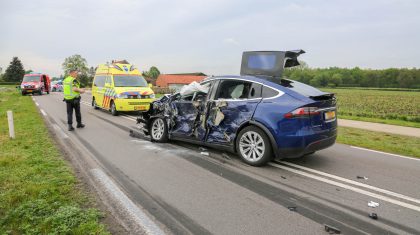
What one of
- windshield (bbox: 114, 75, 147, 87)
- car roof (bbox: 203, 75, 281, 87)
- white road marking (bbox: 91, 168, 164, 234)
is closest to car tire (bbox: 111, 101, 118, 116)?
windshield (bbox: 114, 75, 147, 87)

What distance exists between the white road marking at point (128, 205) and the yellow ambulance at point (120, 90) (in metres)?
8.60

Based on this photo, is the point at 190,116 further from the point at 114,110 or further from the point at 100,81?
the point at 100,81

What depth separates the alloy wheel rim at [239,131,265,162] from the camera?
5.79 m

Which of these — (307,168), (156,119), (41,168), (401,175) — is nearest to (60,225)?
(41,168)

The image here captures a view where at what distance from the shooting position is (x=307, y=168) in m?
5.83

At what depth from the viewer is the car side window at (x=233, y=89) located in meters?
6.14

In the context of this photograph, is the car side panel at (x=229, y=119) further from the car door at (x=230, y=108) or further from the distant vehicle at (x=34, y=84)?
the distant vehicle at (x=34, y=84)

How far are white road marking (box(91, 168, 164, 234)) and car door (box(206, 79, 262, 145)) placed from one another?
2343 mm

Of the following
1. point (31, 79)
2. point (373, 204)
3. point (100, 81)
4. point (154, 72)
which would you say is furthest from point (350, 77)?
point (373, 204)

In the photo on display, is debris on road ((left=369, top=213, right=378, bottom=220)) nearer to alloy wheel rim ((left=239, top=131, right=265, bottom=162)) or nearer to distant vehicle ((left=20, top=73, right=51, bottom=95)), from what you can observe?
alloy wheel rim ((left=239, top=131, right=265, bottom=162))

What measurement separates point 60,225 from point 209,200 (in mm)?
1799

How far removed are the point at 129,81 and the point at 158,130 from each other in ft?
24.8

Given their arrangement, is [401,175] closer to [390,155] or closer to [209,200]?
[390,155]

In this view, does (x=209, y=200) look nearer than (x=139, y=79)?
Yes
